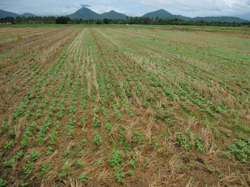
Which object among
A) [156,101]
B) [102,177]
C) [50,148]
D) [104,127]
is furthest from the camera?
[156,101]

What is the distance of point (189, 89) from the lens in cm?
699

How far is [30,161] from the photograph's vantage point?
331 cm

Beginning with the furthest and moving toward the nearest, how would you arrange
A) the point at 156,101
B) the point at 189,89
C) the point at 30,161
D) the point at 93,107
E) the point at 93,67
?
the point at 93,67
the point at 189,89
the point at 156,101
the point at 93,107
the point at 30,161

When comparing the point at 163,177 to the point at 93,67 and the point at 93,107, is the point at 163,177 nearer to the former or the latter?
the point at 93,107

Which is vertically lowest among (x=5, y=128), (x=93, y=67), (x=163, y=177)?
(x=163, y=177)

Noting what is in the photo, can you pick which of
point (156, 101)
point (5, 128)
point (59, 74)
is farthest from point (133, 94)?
point (59, 74)

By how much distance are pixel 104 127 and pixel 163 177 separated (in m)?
2.27

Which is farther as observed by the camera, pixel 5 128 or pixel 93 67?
pixel 93 67

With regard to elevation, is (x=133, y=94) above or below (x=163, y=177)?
above

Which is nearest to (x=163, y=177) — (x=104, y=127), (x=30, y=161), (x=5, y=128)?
(x=104, y=127)

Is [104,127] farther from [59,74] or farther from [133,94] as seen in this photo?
[59,74]

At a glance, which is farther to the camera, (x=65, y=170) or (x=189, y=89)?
(x=189, y=89)

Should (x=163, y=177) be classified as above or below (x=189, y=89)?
below

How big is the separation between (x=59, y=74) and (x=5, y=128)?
208 inches
